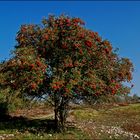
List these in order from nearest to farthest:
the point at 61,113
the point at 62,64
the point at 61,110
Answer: the point at 62,64, the point at 61,110, the point at 61,113

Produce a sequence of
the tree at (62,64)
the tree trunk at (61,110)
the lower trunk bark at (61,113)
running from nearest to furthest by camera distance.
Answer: the tree at (62,64)
the tree trunk at (61,110)
the lower trunk bark at (61,113)

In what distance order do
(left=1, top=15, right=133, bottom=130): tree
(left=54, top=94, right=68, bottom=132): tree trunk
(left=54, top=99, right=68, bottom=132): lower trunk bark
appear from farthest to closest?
(left=54, top=99, right=68, bottom=132): lower trunk bark → (left=54, top=94, right=68, bottom=132): tree trunk → (left=1, top=15, right=133, bottom=130): tree

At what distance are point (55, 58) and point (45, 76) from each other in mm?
2112

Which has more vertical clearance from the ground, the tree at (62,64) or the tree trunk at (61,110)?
the tree at (62,64)

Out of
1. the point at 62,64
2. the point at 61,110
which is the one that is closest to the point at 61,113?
the point at 61,110

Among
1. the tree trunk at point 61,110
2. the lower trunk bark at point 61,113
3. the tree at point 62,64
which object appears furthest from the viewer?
the lower trunk bark at point 61,113

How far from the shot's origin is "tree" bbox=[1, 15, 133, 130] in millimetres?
34969

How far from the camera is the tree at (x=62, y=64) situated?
35.0 m

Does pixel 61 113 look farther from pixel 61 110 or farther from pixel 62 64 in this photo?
Result: pixel 62 64

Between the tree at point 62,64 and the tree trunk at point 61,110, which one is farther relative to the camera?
the tree trunk at point 61,110

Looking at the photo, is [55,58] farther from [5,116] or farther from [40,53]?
[5,116]

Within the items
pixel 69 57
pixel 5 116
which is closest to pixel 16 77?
pixel 69 57

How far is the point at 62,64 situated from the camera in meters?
36.0

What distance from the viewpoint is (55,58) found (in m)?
37.1
